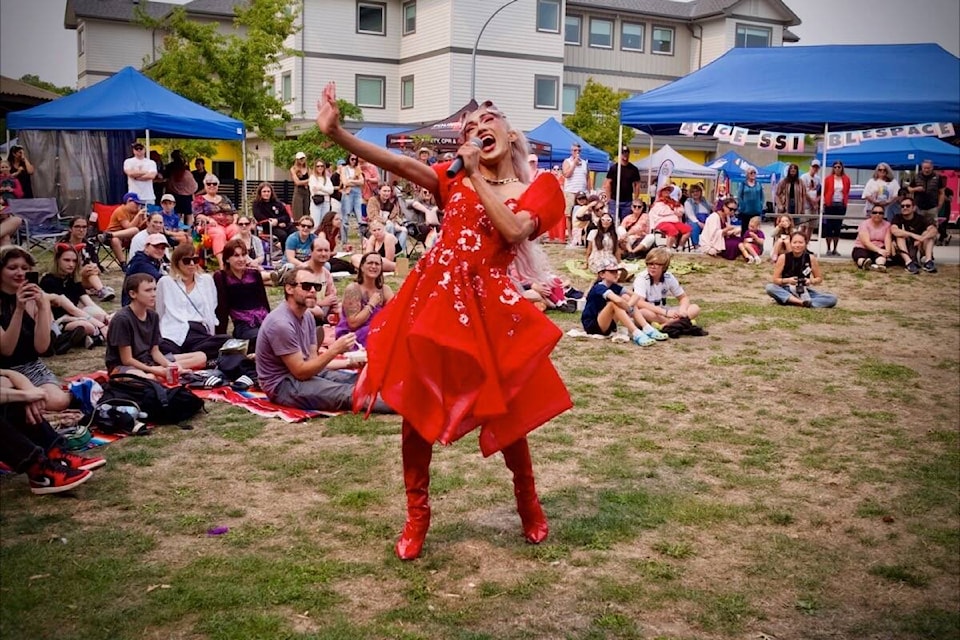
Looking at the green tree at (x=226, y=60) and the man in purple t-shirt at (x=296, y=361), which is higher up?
the green tree at (x=226, y=60)

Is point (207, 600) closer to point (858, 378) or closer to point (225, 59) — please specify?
point (858, 378)

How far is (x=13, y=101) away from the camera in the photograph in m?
2.98

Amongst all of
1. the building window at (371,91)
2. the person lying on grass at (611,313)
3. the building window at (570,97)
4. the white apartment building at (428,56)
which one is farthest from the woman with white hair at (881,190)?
the building window at (371,91)

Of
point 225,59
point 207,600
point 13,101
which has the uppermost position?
point 225,59

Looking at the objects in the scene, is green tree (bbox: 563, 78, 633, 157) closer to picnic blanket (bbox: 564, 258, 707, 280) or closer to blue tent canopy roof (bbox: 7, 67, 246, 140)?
picnic blanket (bbox: 564, 258, 707, 280)

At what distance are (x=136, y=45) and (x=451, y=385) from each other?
28594 millimetres

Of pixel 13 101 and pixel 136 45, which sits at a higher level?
pixel 136 45

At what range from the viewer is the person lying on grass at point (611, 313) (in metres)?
9.54

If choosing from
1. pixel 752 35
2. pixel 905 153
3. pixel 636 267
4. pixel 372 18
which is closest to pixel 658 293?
pixel 636 267

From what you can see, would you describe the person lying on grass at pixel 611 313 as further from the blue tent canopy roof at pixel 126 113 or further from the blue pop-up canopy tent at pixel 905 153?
the blue pop-up canopy tent at pixel 905 153

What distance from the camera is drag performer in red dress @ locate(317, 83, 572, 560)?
3703 mm

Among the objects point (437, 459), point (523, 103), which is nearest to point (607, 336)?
point (437, 459)

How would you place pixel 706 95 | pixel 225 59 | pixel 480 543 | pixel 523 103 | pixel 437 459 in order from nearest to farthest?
pixel 480 543
pixel 437 459
pixel 706 95
pixel 225 59
pixel 523 103

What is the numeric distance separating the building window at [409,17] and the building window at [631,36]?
10.8 meters
